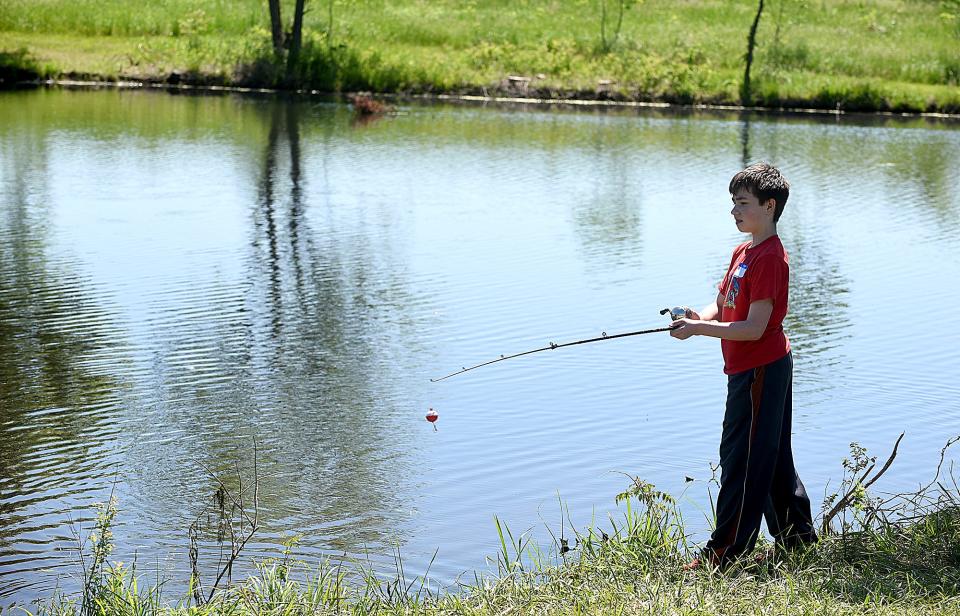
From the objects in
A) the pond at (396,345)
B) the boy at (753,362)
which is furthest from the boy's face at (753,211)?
the pond at (396,345)

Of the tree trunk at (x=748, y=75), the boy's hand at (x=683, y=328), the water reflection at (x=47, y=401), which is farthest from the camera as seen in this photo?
the tree trunk at (x=748, y=75)

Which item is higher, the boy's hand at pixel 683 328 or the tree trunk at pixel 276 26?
the tree trunk at pixel 276 26

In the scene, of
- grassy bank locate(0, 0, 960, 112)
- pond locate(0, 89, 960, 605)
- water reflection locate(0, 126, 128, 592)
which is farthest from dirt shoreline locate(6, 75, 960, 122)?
water reflection locate(0, 126, 128, 592)

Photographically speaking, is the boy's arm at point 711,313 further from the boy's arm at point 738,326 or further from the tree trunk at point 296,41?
the tree trunk at point 296,41

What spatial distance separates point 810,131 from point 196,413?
80.8ft

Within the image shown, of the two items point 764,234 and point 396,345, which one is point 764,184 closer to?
point 764,234

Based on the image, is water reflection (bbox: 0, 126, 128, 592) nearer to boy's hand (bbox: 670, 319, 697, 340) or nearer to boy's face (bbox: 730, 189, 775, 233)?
boy's hand (bbox: 670, 319, 697, 340)

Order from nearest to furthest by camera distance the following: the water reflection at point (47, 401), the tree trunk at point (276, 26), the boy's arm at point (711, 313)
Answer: the boy's arm at point (711, 313) < the water reflection at point (47, 401) < the tree trunk at point (276, 26)

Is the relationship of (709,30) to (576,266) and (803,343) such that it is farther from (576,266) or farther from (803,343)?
(803,343)

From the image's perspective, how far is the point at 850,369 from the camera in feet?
30.1

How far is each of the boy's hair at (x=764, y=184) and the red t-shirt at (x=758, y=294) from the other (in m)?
0.15

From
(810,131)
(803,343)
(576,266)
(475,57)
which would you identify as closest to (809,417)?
(803,343)

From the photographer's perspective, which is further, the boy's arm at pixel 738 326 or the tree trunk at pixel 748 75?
the tree trunk at pixel 748 75

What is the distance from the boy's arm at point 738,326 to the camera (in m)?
4.56
